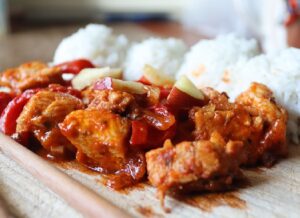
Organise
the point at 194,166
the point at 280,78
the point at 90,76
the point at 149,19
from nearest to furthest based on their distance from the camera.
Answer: the point at 194,166 < the point at 280,78 < the point at 90,76 < the point at 149,19

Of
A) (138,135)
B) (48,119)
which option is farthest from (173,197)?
(48,119)

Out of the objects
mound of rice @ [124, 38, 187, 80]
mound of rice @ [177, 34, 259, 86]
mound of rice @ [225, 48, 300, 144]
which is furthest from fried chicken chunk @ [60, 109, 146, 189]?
mound of rice @ [124, 38, 187, 80]

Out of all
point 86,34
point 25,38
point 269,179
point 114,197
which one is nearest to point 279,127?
point 269,179

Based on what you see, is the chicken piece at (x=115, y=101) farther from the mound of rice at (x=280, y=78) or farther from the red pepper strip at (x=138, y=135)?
the mound of rice at (x=280, y=78)

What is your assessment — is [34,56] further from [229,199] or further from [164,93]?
[229,199]

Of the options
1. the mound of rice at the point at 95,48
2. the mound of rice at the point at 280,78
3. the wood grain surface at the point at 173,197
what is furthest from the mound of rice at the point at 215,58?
the wood grain surface at the point at 173,197

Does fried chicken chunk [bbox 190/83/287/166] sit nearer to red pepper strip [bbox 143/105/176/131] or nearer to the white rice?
red pepper strip [bbox 143/105/176/131]
